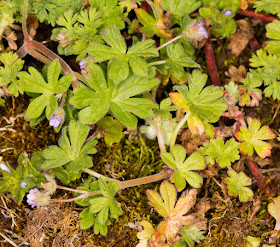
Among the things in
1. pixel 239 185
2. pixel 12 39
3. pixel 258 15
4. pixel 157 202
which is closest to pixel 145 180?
pixel 157 202

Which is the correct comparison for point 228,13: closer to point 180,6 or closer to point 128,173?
point 180,6

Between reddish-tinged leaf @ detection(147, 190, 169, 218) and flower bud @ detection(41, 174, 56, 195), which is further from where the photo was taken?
reddish-tinged leaf @ detection(147, 190, 169, 218)

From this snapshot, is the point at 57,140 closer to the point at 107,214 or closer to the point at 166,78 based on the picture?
the point at 107,214

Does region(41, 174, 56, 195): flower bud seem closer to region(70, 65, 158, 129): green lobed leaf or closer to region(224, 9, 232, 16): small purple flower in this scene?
region(70, 65, 158, 129): green lobed leaf

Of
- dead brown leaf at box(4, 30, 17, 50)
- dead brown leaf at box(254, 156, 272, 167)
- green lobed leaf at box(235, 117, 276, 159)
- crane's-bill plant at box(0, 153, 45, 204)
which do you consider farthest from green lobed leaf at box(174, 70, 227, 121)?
dead brown leaf at box(4, 30, 17, 50)

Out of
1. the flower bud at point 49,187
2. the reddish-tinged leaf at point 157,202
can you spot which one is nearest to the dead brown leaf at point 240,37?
the reddish-tinged leaf at point 157,202

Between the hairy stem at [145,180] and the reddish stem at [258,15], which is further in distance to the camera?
the reddish stem at [258,15]

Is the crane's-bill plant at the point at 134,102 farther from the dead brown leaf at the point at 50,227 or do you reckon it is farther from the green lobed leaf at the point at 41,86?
the dead brown leaf at the point at 50,227
